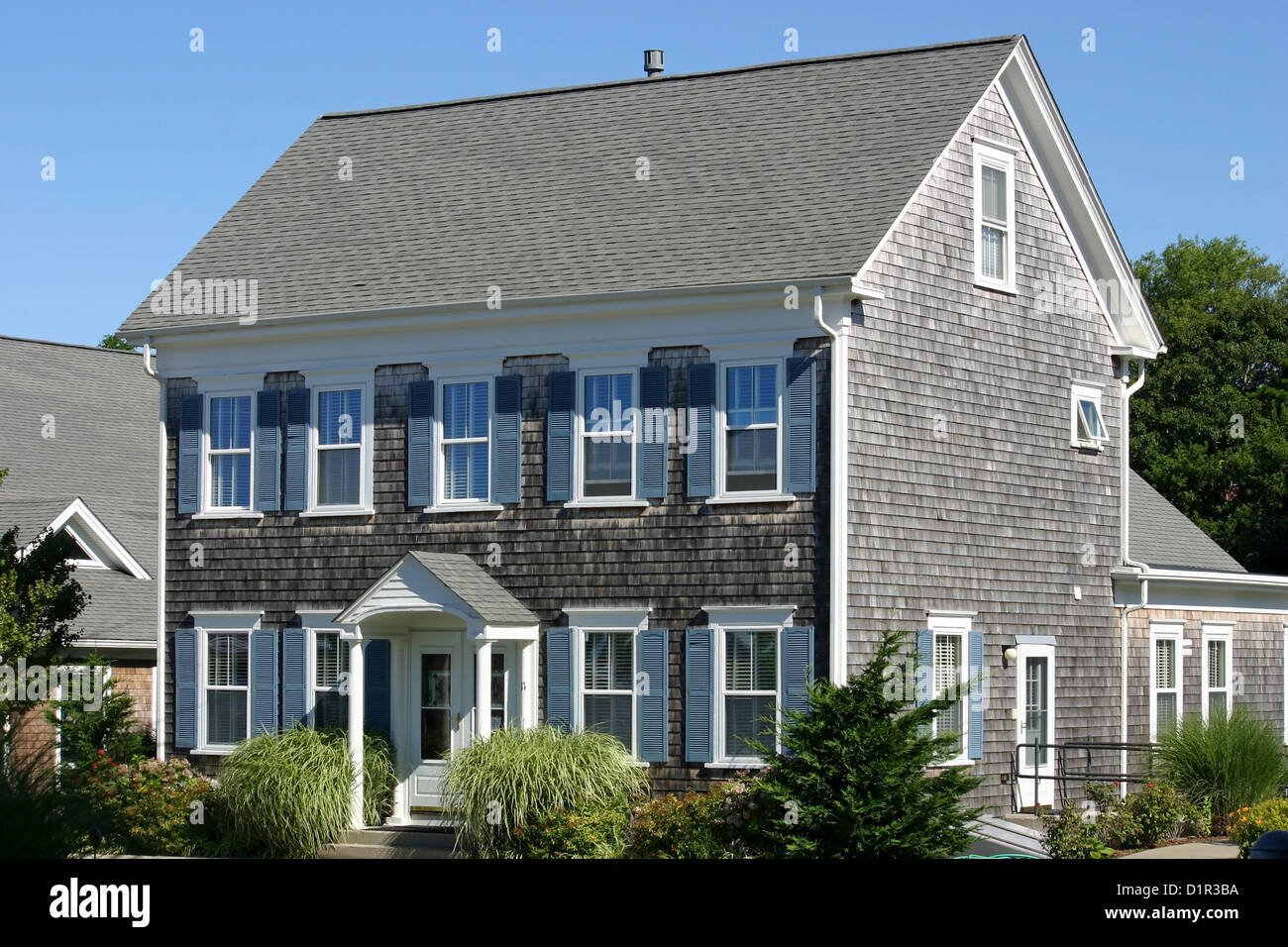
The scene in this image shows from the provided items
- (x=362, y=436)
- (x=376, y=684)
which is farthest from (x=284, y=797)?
(x=362, y=436)

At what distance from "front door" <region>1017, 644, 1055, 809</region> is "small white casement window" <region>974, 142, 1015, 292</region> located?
471 cm

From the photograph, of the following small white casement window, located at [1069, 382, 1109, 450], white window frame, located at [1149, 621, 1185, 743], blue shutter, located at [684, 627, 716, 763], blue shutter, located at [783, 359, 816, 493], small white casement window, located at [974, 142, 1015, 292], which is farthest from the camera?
white window frame, located at [1149, 621, 1185, 743]

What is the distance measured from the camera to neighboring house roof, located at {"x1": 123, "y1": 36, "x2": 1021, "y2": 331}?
Result: 69.9ft

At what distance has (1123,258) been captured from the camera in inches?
989

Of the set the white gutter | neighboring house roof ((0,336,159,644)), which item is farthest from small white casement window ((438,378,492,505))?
neighboring house roof ((0,336,159,644))

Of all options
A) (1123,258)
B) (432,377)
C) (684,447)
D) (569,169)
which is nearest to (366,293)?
(432,377)

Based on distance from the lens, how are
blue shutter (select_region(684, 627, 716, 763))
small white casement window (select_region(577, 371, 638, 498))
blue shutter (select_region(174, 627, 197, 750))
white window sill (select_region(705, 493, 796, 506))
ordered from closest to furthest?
1. white window sill (select_region(705, 493, 796, 506))
2. blue shutter (select_region(684, 627, 716, 763))
3. small white casement window (select_region(577, 371, 638, 498))
4. blue shutter (select_region(174, 627, 197, 750))

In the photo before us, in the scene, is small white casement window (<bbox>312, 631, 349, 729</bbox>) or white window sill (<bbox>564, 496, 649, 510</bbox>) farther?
small white casement window (<bbox>312, 631, 349, 729</bbox>)

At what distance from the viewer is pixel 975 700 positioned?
71.1 feet

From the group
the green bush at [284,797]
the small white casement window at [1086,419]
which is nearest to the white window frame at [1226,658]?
the small white casement window at [1086,419]

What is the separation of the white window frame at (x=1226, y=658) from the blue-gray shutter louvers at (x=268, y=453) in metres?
13.3

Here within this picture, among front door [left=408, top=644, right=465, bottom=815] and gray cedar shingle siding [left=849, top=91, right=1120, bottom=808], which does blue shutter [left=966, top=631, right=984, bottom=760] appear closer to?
gray cedar shingle siding [left=849, top=91, right=1120, bottom=808]

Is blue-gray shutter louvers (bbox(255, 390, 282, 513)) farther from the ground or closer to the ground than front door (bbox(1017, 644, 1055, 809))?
farther from the ground

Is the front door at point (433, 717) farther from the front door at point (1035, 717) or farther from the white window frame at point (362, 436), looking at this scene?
the front door at point (1035, 717)
